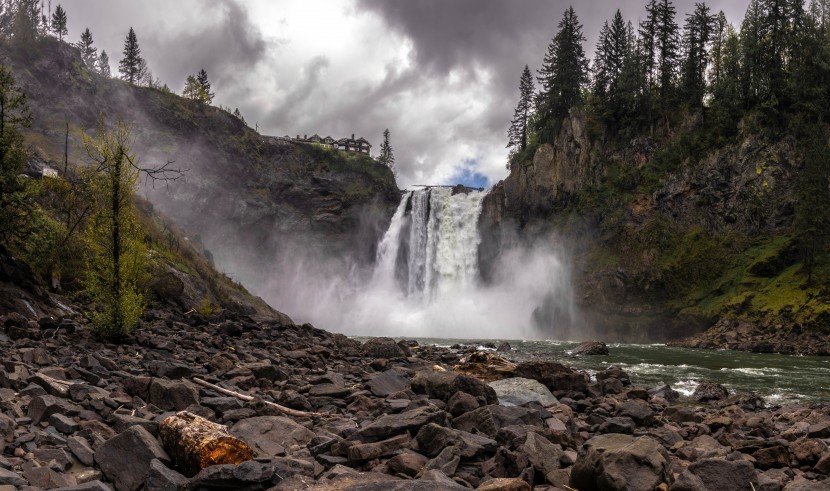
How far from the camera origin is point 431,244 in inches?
2648

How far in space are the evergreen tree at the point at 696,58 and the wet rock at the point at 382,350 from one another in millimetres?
56421

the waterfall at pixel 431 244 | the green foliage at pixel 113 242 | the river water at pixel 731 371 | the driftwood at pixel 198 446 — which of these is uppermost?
the waterfall at pixel 431 244

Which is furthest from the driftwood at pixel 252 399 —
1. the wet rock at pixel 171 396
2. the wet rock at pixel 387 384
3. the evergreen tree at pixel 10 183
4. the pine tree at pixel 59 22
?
the pine tree at pixel 59 22

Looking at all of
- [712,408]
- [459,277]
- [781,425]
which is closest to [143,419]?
[781,425]

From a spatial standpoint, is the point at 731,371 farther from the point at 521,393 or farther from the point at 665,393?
the point at 521,393

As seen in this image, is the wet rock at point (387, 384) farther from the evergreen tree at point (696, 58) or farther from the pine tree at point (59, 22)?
the pine tree at point (59, 22)

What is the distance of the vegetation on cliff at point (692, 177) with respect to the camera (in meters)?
47.8

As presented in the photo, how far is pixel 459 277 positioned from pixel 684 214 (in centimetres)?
2558

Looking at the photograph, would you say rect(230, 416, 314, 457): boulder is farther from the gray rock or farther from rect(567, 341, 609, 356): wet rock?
rect(567, 341, 609, 356): wet rock

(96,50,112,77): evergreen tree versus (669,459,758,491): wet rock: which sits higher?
(96,50,112,77): evergreen tree

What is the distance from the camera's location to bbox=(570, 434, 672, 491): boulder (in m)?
6.50

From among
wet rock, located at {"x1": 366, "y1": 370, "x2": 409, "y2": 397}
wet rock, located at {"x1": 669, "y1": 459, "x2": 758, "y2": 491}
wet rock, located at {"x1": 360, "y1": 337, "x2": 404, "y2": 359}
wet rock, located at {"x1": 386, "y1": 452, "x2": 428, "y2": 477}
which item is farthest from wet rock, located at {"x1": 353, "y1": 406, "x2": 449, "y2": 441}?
wet rock, located at {"x1": 360, "y1": 337, "x2": 404, "y2": 359}

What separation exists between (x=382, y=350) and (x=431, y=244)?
1815 inches

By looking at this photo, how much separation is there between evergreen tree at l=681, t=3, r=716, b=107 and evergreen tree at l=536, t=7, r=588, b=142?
1222cm
